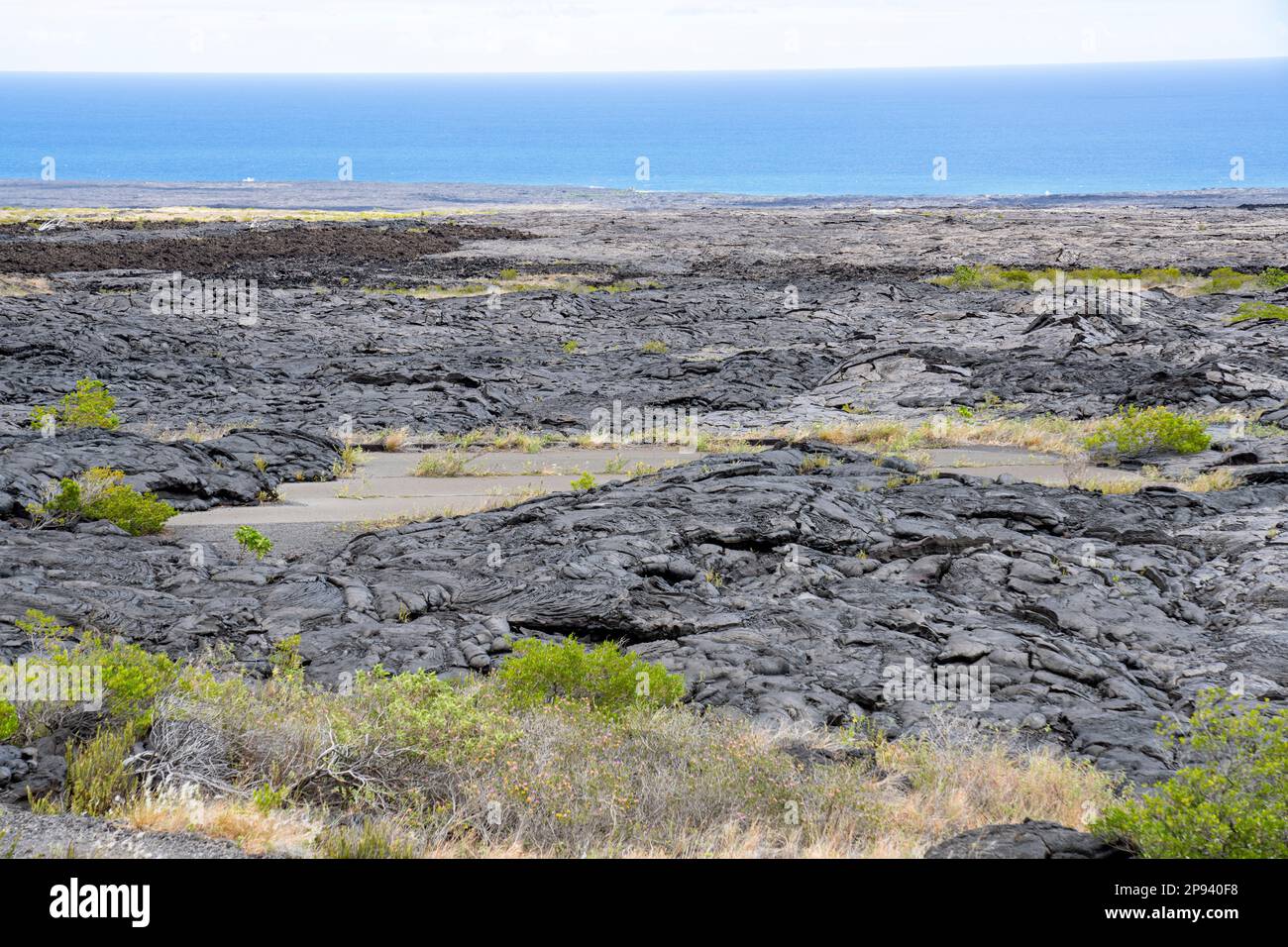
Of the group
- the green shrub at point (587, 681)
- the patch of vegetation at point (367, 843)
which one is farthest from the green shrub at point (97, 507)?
the patch of vegetation at point (367, 843)

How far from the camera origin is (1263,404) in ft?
82.0

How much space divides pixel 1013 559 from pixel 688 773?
772 cm

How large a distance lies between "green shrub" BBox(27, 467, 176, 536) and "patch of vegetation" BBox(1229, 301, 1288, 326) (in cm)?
3307

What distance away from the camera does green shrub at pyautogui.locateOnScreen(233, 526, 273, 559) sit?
A: 1432cm

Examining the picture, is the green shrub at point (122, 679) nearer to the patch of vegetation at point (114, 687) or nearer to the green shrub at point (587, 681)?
the patch of vegetation at point (114, 687)

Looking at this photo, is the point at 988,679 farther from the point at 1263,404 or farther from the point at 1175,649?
the point at 1263,404

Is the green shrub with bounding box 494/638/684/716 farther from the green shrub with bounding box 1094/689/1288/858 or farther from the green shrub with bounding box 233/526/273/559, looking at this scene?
the green shrub with bounding box 233/526/273/559

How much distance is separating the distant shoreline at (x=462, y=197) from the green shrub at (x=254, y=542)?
7987cm

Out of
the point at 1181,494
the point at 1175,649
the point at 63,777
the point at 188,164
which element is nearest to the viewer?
the point at 63,777

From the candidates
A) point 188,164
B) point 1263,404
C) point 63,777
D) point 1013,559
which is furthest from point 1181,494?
point 188,164

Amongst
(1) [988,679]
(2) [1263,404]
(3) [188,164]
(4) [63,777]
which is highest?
(3) [188,164]

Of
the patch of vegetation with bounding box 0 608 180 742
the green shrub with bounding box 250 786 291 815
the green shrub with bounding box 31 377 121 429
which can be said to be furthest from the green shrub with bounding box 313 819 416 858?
the green shrub with bounding box 31 377 121 429

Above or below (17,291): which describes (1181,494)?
below

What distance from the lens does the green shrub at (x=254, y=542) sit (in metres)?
14.3
